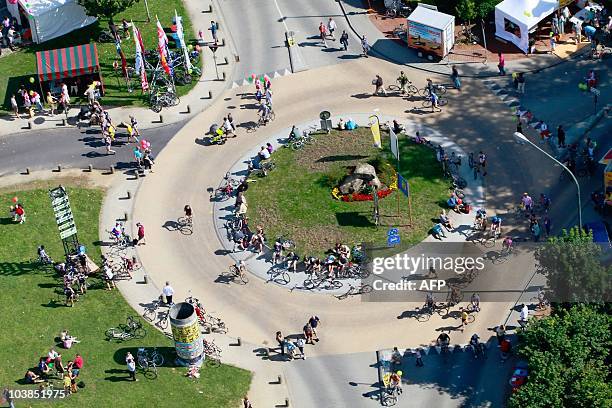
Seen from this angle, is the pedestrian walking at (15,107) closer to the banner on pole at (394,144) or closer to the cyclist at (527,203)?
the banner on pole at (394,144)

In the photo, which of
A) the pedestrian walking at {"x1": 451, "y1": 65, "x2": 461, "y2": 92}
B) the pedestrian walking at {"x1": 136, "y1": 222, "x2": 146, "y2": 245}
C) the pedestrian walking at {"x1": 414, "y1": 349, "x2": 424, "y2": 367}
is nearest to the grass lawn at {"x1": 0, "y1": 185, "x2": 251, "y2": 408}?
the pedestrian walking at {"x1": 136, "y1": 222, "x2": 146, "y2": 245}

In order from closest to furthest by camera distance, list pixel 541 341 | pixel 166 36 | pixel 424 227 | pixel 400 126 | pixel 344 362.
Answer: pixel 541 341
pixel 344 362
pixel 424 227
pixel 400 126
pixel 166 36

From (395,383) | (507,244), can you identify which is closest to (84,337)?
(395,383)

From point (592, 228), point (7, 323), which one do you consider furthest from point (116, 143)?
point (592, 228)

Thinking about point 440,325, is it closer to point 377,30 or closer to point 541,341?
point 541,341

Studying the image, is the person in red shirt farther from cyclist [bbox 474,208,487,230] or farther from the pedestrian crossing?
the pedestrian crossing

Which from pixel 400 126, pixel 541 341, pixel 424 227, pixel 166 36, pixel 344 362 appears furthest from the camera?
pixel 166 36
